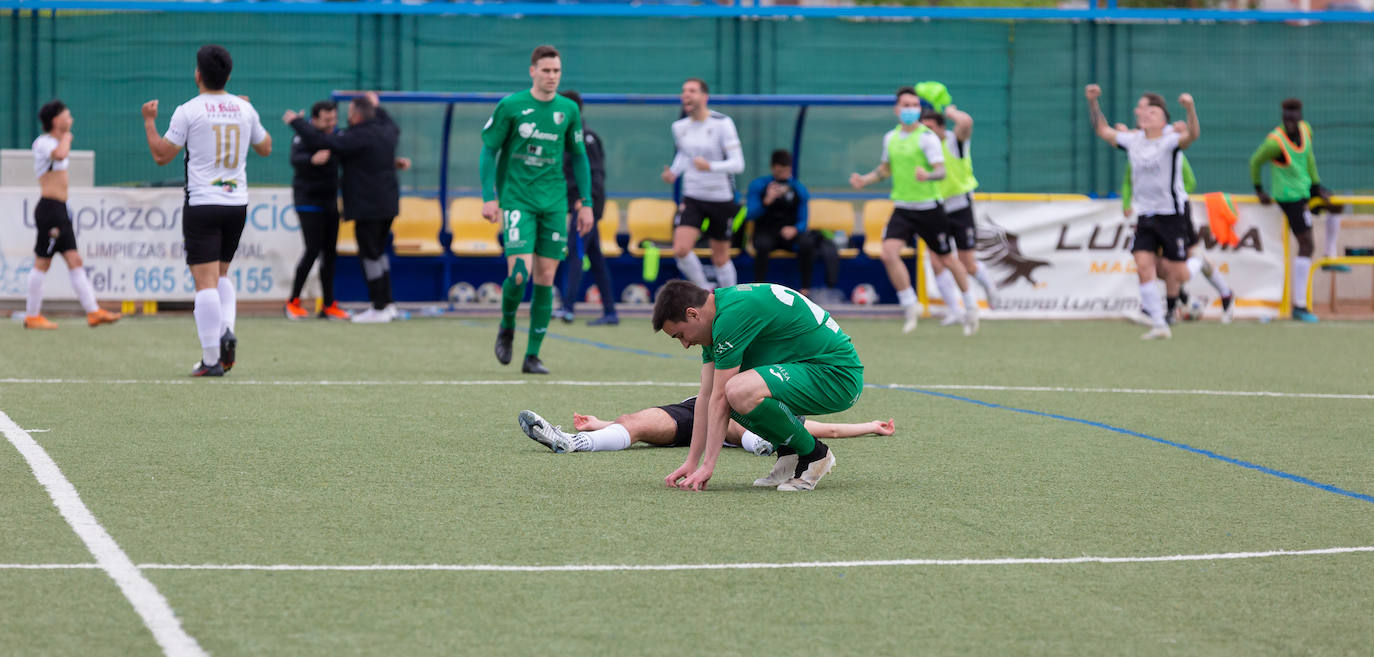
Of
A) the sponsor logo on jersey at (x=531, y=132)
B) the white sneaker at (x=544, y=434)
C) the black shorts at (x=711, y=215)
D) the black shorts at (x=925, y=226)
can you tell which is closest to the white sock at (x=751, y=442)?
the white sneaker at (x=544, y=434)

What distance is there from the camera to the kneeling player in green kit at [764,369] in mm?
5844

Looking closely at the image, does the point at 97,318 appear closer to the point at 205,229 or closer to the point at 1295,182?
the point at 205,229

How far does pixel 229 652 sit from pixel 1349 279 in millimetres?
17424

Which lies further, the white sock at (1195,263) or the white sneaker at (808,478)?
the white sock at (1195,263)

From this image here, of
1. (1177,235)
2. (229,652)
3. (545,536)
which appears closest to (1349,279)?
(1177,235)

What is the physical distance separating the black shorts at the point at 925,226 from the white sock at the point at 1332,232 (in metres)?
5.45

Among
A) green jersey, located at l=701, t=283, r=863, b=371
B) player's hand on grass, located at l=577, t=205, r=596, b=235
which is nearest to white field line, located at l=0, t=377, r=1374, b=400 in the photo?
player's hand on grass, located at l=577, t=205, r=596, b=235

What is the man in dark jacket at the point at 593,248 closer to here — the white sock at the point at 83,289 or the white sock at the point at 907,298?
the white sock at the point at 907,298

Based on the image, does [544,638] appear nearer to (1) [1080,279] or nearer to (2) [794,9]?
(1) [1080,279]

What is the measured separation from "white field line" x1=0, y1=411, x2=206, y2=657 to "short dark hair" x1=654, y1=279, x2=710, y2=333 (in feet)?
6.41

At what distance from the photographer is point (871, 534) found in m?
5.29

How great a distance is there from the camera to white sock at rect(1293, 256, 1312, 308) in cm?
1742

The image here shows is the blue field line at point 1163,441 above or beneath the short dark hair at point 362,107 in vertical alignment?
beneath

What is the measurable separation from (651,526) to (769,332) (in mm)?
1102
